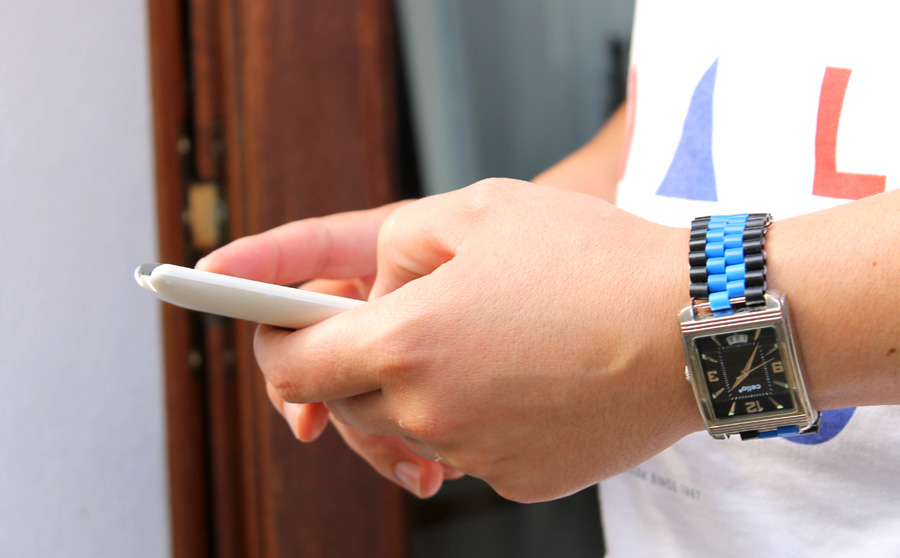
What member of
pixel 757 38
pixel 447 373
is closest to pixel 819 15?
pixel 757 38

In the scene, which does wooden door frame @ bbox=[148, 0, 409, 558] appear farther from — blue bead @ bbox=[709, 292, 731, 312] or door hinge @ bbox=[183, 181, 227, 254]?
blue bead @ bbox=[709, 292, 731, 312]

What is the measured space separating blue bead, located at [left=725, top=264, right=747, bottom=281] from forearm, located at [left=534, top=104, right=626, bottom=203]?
33 cm

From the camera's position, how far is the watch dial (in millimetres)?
335

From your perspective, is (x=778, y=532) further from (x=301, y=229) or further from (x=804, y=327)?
(x=301, y=229)

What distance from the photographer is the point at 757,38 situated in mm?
496

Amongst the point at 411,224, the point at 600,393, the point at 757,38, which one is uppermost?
the point at 757,38

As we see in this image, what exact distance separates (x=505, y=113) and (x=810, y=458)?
0.92 m

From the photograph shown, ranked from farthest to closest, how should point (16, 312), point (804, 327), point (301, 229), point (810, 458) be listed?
point (16, 312)
point (301, 229)
point (810, 458)
point (804, 327)

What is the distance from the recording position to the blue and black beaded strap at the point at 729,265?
1.11 ft

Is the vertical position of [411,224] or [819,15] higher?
[819,15]

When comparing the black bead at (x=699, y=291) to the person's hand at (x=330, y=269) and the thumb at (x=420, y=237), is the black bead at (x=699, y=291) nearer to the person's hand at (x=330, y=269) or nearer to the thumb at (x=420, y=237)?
the thumb at (x=420, y=237)

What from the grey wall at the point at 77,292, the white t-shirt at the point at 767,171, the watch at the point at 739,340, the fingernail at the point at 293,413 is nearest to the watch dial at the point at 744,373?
the watch at the point at 739,340

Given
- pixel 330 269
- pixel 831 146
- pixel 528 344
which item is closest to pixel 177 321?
pixel 330 269

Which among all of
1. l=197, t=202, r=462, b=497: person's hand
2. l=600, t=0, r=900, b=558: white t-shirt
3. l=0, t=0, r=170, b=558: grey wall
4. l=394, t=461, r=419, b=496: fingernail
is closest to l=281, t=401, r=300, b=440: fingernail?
l=197, t=202, r=462, b=497: person's hand
